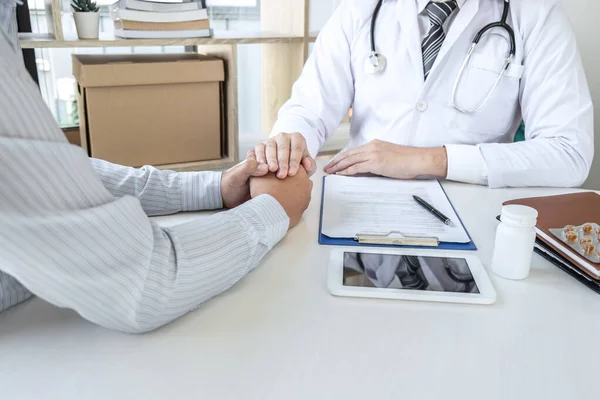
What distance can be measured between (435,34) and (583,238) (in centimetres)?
79

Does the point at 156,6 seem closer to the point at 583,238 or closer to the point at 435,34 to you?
the point at 435,34

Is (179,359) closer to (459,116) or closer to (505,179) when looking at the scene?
(505,179)

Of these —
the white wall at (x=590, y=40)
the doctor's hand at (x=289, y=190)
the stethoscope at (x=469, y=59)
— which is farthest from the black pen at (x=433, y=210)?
the white wall at (x=590, y=40)

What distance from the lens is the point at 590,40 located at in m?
1.78

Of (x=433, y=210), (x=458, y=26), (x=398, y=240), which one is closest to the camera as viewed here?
(x=398, y=240)

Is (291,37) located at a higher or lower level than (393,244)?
higher

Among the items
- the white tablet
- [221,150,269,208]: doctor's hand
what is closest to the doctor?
[221,150,269,208]: doctor's hand

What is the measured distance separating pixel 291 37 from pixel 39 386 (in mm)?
1844

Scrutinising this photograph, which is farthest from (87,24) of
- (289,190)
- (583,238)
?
(583,238)

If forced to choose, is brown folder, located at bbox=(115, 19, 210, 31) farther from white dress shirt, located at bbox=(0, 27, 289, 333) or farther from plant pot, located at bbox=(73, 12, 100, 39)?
white dress shirt, located at bbox=(0, 27, 289, 333)

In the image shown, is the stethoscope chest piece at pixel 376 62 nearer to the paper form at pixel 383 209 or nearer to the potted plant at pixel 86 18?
the paper form at pixel 383 209

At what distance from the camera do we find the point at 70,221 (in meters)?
0.53

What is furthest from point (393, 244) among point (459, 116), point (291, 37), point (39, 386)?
point (291, 37)

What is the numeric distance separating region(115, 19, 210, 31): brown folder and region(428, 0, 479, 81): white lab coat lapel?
0.99 metres
